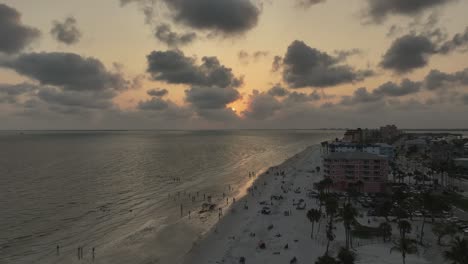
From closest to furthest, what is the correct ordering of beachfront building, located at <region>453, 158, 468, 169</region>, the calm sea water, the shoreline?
the shoreline → the calm sea water → beachfront building, located at <region>453, 158, 468, 169</region>

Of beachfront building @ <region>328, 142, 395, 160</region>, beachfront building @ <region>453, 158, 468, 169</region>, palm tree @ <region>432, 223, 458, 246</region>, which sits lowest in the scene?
Answer: palm tree @ <region>432, 223, 458, 246</region>

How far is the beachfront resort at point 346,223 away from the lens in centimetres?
5531

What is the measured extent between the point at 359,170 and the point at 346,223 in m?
52.0

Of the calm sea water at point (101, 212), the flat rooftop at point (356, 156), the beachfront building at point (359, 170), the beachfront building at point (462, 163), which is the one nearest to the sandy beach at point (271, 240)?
the calm sea water at point (101, 212)

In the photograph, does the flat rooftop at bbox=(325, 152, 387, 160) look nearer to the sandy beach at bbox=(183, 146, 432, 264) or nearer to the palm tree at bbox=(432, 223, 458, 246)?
the sandy beach at bbox=(183, 146, 432, 264)

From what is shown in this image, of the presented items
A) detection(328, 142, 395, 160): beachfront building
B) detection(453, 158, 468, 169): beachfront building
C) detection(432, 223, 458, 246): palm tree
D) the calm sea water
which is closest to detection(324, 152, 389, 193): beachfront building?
the calm sea water

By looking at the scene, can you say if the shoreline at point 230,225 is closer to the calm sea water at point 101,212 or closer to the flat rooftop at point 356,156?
the calm sea water at point 101,212

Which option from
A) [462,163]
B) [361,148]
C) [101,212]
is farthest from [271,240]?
[462,163]

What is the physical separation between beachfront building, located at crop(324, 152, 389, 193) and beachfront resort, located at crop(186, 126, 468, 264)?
0.89 ft

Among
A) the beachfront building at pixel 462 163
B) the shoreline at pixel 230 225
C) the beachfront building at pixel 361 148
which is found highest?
the beachfront building at pixel 361 148

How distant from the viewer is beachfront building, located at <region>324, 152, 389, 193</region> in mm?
103206

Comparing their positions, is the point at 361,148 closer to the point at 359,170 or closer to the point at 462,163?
the point at 462,163

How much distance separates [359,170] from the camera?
345ft

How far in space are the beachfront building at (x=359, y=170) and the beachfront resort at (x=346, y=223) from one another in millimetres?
271
